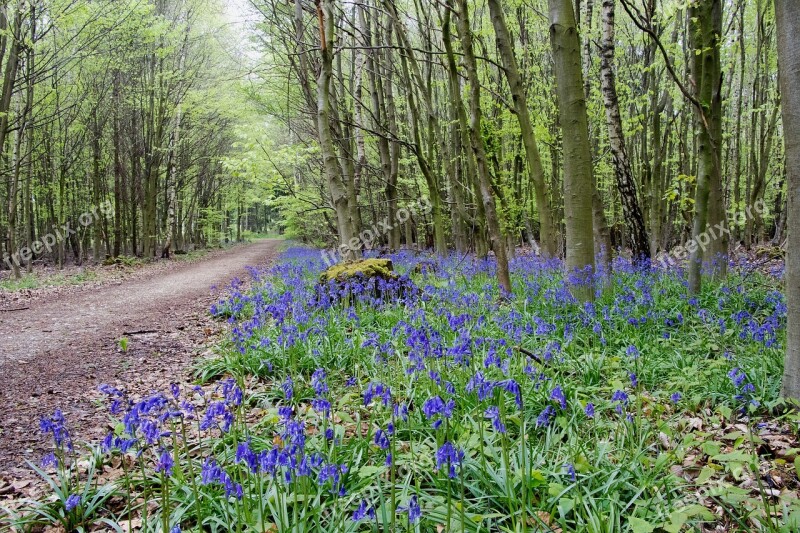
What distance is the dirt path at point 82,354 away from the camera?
367cm

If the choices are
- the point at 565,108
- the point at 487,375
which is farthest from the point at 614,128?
the point at 487,375

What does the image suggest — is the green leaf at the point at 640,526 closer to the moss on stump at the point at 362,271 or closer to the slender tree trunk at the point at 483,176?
the slender tree trunk at the point at 483,176

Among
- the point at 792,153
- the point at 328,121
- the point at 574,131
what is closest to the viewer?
the point at 792,153

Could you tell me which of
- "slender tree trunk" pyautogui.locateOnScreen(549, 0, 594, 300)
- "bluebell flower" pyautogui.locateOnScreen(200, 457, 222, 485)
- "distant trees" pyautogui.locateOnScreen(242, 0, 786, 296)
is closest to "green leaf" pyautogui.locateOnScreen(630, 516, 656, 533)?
"bluebell flower" pyautogui.locateOnScreen(200, 457, 222, 485)

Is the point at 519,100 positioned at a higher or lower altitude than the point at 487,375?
higher

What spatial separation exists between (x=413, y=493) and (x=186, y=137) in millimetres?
24569

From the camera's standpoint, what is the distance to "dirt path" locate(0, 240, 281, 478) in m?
3.67

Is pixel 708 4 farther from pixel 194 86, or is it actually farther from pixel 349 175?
pixel 194 86

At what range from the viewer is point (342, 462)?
8.54 feet

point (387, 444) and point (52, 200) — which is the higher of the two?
point (52, 200)

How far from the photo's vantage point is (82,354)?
18.5 ft

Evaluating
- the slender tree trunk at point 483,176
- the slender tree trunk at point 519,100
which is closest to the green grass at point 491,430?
the slender tree trunk at point 483,176

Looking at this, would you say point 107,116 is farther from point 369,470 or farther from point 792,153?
point 792,153

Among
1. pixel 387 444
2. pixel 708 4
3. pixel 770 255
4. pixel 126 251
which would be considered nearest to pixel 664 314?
pixel 387 444
